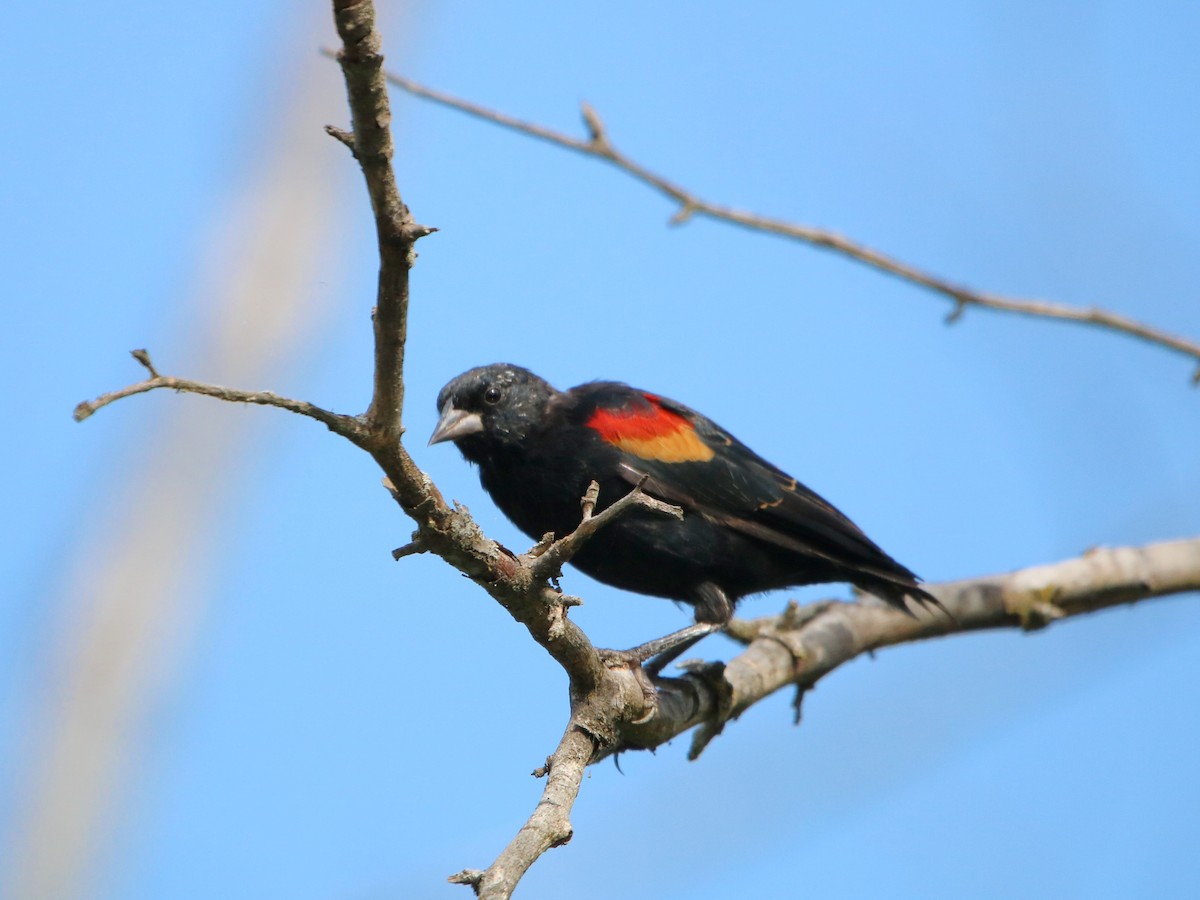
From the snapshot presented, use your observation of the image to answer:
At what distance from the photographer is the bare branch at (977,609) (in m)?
5.83

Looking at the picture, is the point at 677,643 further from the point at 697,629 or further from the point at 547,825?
the point at 547,825

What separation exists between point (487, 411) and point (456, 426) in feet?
0.56

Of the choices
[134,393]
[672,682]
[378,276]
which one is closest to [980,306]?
[672,682]

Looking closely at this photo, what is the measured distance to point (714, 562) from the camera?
5.60 meters

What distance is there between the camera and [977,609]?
639cm

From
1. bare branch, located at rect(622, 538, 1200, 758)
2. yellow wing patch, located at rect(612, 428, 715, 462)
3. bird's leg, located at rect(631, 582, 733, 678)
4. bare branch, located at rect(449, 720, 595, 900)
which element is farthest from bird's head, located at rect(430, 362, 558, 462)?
bare branch, located at rect(449, 720, 595, 900)

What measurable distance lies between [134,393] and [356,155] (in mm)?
666

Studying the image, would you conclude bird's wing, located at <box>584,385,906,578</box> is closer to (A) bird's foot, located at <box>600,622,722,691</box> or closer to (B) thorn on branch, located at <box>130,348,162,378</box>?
(A) bird's foot, located at <box>600,622,722,691</box>

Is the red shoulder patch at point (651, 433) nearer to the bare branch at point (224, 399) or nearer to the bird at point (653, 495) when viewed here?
the bird at point (653, 495)

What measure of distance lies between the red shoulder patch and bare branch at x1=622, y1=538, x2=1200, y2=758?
0.92 m

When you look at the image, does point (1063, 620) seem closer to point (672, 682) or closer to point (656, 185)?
point (672, 682)

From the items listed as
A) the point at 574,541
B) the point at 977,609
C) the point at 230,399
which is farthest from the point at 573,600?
the point at 977,609

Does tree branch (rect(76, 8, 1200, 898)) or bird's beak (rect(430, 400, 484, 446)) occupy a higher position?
bird's beak (rect(430, 400, 484, 446))

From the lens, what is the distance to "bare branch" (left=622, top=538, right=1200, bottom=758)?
5.83 metres
